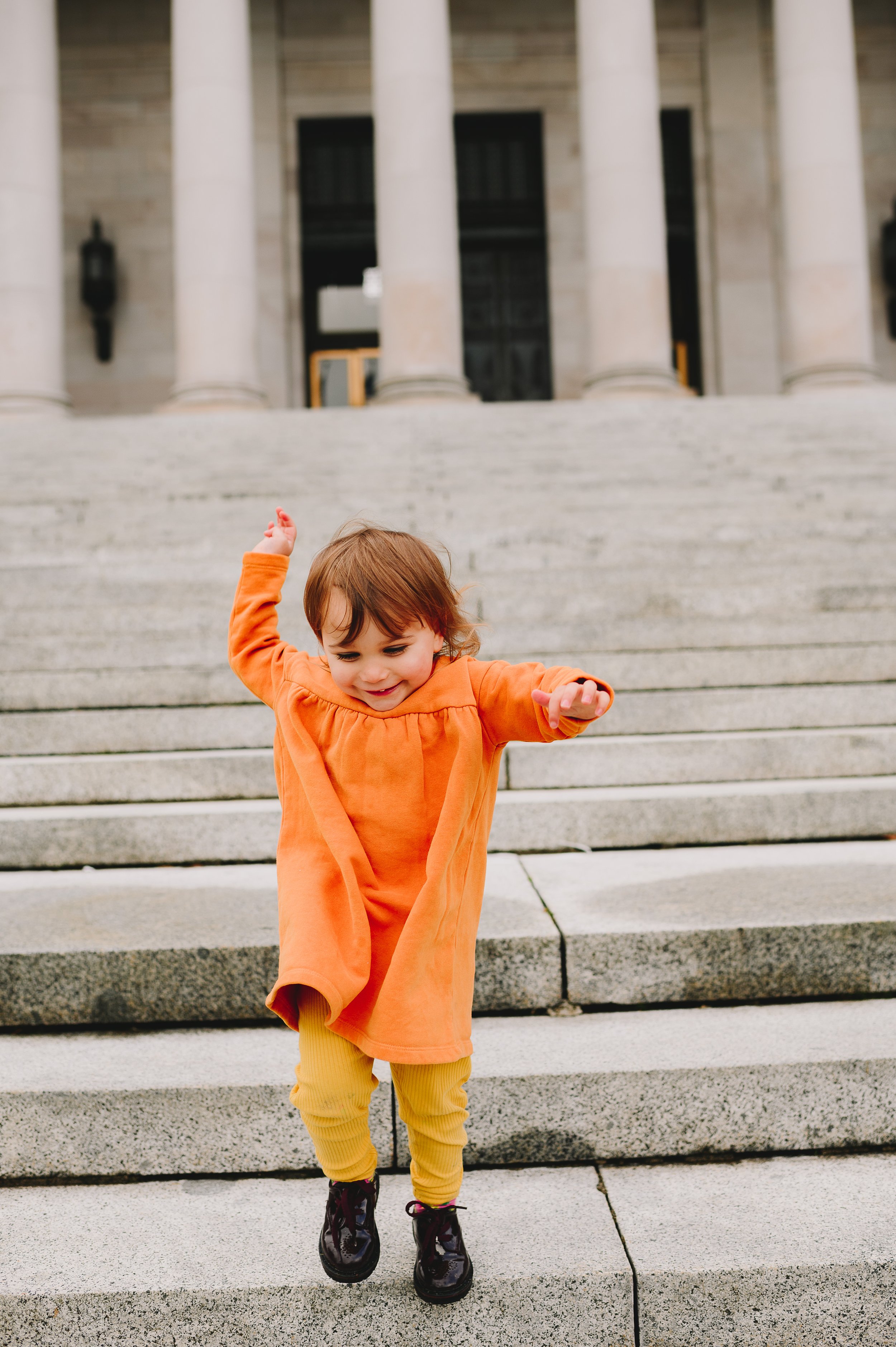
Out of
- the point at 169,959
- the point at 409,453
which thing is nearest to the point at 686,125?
the point at 409,453

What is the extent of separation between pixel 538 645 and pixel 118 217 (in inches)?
621

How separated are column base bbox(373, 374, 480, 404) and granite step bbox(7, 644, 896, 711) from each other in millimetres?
8245

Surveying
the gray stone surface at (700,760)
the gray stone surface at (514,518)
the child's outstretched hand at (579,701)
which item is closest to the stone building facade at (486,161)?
the gray stone surface at (514,518)

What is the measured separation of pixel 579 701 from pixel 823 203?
45.2 ft

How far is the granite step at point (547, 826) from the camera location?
3.72 m

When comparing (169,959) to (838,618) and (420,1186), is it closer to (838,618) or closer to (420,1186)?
(420,1186)

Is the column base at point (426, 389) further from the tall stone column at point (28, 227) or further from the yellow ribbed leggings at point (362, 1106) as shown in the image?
the yellow ribbed leggings at point (362, 1106)

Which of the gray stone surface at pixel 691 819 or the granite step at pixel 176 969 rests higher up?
the gray stone surface at pixel 691 819

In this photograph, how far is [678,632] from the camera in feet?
16.1

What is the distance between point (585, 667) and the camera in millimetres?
4602

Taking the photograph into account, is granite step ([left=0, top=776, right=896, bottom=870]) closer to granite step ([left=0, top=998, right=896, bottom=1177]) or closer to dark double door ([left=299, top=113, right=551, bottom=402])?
granite step ([left=0, top=998, right=896, bottom=1177])

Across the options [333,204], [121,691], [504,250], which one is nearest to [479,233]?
[504,250]

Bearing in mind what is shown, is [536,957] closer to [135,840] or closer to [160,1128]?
[160,1128]

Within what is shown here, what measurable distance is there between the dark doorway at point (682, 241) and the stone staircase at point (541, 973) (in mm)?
12900
